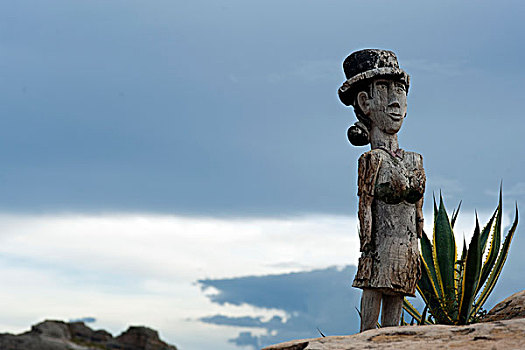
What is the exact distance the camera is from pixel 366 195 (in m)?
6.68

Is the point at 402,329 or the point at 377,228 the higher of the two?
the point at 377,228

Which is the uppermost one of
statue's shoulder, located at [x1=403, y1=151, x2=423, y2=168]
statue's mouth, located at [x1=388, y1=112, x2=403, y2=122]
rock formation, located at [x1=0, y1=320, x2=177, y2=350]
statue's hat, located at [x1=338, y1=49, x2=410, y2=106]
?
statue's hat, located at [x1=338, y1=49, x2=410, y2=106]

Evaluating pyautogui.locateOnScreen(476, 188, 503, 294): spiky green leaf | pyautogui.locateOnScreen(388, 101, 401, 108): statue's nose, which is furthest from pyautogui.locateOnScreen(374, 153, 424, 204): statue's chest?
pyautogui.locateOnScreen(476, 188, 503, 294): spiky green leaf

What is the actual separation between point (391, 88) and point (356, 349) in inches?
126

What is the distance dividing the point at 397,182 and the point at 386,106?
82 centimetres

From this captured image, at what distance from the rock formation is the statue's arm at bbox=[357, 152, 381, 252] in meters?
5.07

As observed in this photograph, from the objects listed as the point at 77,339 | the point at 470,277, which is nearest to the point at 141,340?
the point at 77,339

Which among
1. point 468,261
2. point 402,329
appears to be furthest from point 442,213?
point 402,329

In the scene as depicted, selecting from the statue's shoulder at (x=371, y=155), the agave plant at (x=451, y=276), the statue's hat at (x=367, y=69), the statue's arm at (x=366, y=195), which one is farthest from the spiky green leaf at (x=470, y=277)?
the statue's hat at (x=367, y=69)

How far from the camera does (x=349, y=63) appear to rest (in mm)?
7227

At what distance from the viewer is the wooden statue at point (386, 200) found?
6629mm

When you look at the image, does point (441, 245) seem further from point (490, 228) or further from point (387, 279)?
point (387, 279)

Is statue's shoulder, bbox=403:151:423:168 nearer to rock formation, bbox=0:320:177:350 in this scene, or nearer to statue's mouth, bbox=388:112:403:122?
statue's mouth, bbox=388:112:403:122

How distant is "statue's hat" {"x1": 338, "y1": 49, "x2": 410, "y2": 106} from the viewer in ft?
22.8
